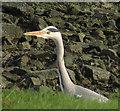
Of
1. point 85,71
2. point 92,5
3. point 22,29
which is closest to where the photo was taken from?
point 85,71

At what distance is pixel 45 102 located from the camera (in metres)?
6.62

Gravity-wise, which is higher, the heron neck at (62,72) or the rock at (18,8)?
the heron neck at (62,72)

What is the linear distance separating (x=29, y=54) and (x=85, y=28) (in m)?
3.09

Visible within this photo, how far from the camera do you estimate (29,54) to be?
1234 cm

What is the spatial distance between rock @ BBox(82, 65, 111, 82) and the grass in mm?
4021

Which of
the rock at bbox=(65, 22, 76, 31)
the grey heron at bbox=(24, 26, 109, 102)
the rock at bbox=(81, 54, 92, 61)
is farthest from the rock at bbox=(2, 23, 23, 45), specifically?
the grey heron at bbox=(24, 26, 109, 102)

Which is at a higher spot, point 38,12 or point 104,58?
point 38,12

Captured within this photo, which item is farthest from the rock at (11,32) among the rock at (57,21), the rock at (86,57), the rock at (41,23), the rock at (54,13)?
the rock at (86,57)

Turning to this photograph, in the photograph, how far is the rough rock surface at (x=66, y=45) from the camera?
11516 millimetres

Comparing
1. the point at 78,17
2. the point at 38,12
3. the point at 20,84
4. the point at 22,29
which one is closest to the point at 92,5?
the point at 78,17

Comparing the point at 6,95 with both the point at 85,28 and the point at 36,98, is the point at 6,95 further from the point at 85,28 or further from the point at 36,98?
the point at 85,28

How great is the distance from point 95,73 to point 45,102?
4986 mm

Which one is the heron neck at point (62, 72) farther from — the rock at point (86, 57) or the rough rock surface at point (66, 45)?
the rock at point (86, 57)

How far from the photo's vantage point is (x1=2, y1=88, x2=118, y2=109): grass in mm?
6531
